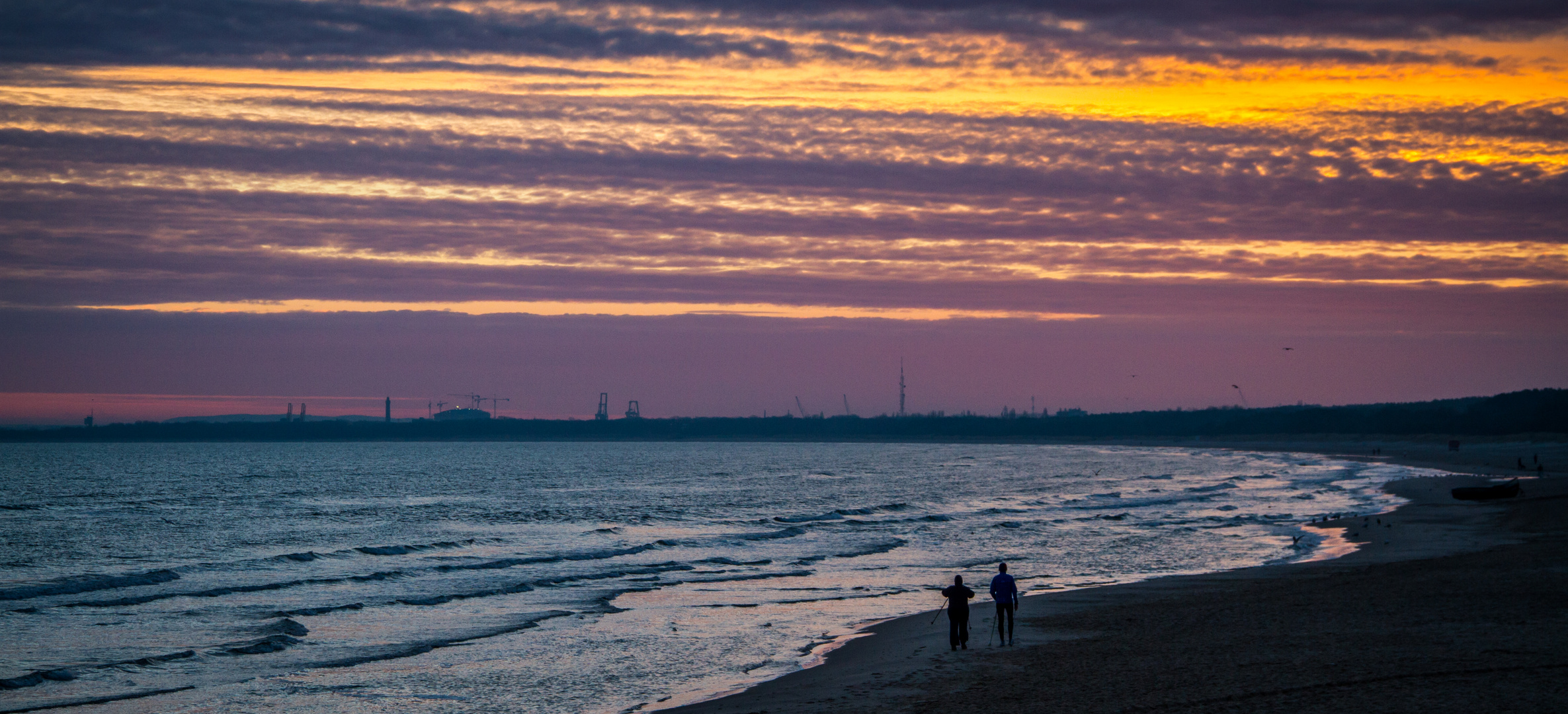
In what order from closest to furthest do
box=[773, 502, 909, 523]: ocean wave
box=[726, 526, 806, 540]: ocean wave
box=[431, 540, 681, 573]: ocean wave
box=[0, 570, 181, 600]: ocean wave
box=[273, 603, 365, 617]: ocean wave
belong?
box=[273, 603, 365, 617]: ocean wave, box=[0, 570, 181, 600]: ocean wave, box=[431, 540, 681, 573]: ocean wave, box=[726, 526, 806, 540]: ocean wave, box=[773, 502, 909, 523]: ocean wave

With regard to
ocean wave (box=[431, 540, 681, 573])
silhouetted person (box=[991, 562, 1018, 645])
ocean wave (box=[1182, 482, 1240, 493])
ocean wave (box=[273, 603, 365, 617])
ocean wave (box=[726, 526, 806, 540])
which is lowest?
ocean wave (box=[1182, 482, 1240, 493])

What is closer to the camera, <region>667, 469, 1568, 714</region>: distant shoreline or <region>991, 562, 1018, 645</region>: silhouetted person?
<region>667, 469, 1568, 714</region>: distant shoreline

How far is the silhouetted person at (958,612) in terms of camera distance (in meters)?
21.2

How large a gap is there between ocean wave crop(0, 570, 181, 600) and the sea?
7.8 inches

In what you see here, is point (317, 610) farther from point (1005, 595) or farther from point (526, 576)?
point (1005, 595)

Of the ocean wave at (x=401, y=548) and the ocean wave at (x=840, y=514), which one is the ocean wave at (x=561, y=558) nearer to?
the ocean wave at (x=401, y=548)

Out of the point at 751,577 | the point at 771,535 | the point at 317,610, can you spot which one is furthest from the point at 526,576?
the point at 771,535

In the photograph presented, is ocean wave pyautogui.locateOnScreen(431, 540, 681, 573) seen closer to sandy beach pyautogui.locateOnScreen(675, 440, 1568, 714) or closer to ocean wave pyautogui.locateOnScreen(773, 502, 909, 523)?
ocean wave pyautogui.locateOnScreen(773, 502, 909, 523)

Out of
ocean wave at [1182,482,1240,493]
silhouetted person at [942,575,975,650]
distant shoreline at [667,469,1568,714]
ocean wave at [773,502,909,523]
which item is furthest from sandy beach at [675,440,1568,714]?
ocean wave at [1182,482,1240,493]

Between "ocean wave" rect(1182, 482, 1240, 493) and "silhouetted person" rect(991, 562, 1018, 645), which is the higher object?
"silhouetted person" rect(991, 562, 1018, 645)

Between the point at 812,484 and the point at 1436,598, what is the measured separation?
87.4 meters

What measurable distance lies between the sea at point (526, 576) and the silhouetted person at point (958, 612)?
2.75 m

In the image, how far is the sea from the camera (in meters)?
20.9

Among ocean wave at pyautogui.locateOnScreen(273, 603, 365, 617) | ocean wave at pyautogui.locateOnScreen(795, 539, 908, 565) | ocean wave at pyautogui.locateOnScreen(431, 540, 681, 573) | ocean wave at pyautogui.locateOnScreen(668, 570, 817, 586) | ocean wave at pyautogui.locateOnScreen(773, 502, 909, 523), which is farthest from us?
ocean wave at pyautogui.locateOnScreen(773, 502, 909, 523)
